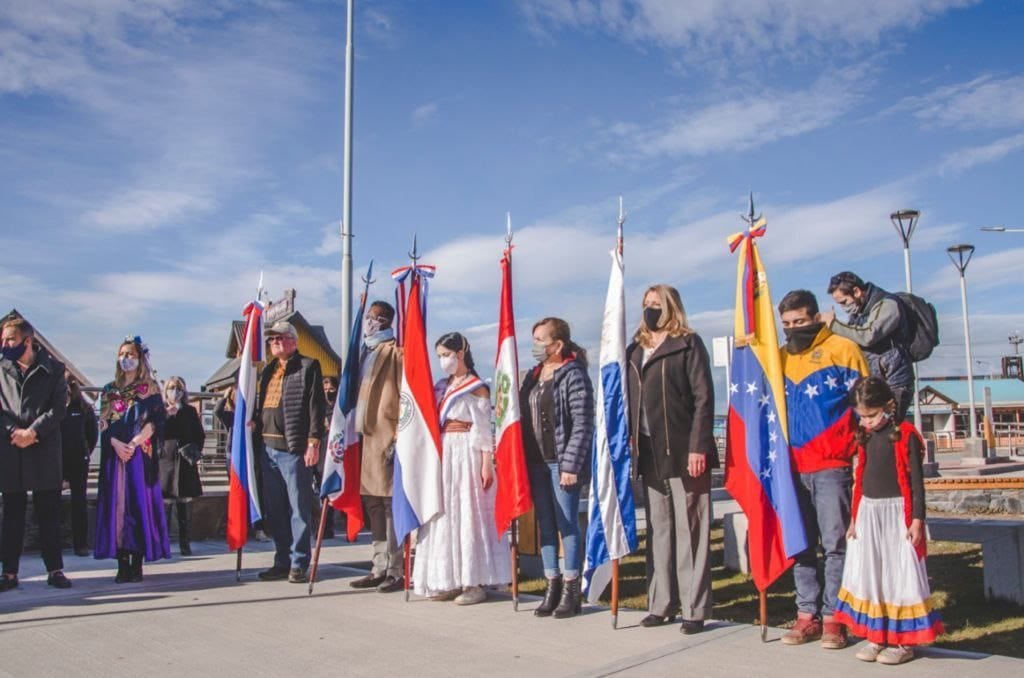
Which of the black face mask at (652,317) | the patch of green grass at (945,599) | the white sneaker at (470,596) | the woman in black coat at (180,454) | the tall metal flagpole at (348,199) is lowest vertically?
the patch of green grass at (945,599)

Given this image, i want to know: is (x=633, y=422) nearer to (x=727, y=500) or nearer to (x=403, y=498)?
(x=403, y=498)

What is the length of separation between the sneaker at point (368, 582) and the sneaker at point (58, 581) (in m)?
2.26

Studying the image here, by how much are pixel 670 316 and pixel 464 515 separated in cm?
206

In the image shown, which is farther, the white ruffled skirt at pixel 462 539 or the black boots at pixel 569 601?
the white ruffled skirt at pixel 462 539

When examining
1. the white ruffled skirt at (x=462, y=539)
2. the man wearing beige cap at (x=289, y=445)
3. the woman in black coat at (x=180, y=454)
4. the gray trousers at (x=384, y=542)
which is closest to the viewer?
the white ruffled skirt at (x=462, y=539)

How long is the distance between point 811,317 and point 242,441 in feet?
15.9

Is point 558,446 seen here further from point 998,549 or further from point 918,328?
point 998,549

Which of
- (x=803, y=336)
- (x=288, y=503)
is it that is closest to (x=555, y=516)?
(x=803, y=336)

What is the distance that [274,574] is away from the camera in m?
7.59

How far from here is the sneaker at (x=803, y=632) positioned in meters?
4.94

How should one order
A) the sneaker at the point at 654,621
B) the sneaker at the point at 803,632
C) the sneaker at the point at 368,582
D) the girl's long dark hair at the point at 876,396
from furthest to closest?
1. the sneaker at the point at 368,582
2. the sneaker at the point at 654,621
3. the sneaker at the point at 803,632
4. the girl's long dark hair at the point at 876,396

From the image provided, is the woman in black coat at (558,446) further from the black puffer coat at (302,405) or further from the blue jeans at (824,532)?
the black puffer coat at (302,405)

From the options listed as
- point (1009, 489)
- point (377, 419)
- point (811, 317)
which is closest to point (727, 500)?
point (1009, 489)

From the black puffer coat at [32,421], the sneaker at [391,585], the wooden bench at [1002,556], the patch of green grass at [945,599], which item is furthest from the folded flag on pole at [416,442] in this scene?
the wooden bench at [1002,556]
